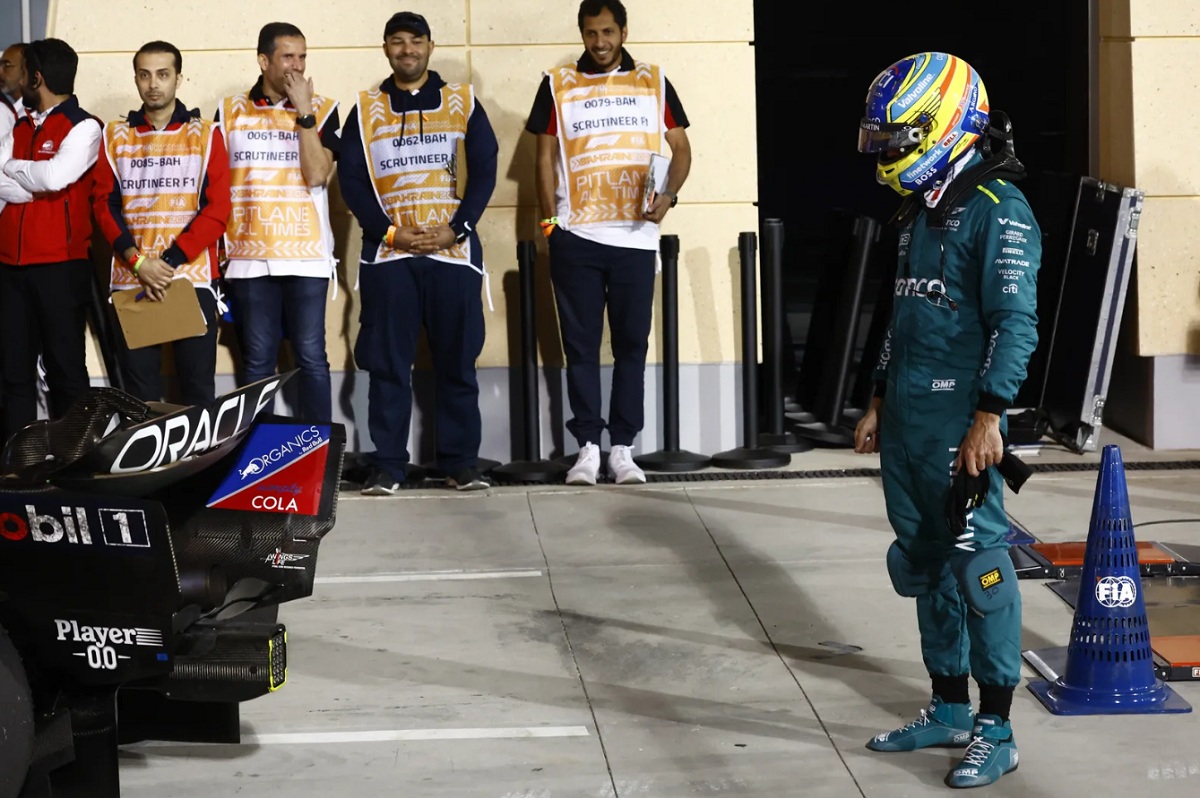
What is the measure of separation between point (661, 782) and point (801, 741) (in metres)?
0.54

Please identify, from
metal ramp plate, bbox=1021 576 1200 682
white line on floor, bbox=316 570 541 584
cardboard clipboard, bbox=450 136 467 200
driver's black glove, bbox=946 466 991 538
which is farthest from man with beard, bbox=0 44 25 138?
driver's black glove, bbox=946 466 991 538

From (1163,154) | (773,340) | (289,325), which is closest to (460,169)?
(289,325)

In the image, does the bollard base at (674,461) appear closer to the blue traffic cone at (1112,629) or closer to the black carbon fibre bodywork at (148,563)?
the blue traffic cone at (1112,629)

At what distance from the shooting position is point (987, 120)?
4.69 metres

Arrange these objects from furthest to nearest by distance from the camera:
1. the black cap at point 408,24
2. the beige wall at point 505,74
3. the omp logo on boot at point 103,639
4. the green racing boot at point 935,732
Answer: the beige wall at point 505,74
the black cap at point 408,24
the green racing boot at point 935,732
the omp logo on boot at point 103,639

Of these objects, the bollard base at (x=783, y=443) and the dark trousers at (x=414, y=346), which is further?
the bollard base at (x=783, y=443)

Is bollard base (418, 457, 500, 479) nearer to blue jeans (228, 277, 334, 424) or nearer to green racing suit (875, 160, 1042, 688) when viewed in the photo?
blue jeans (228, 277, 334, 424)

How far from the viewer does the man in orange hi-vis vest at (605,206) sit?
29.1ft

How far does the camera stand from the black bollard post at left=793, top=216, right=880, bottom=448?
10.0m

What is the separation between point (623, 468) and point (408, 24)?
270 centimetres

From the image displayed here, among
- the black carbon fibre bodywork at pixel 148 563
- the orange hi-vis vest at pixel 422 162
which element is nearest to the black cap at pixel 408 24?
the orange hi-vis vest at pixel 422 162

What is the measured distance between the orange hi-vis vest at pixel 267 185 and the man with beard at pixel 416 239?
1.05 feet

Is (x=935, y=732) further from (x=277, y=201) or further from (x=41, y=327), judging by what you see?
(x=41, y=327)

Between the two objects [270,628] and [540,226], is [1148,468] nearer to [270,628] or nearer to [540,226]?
[540,226]
